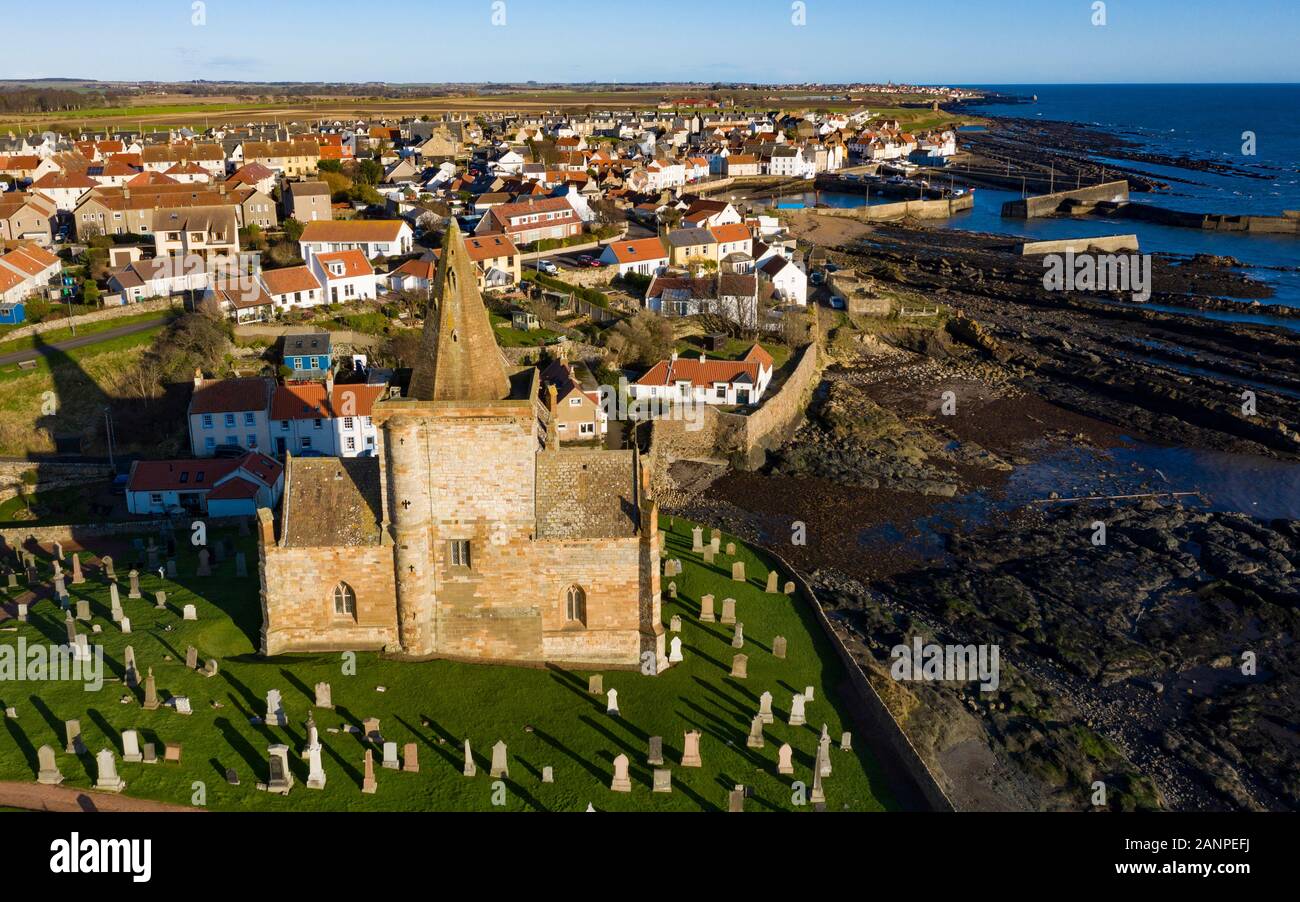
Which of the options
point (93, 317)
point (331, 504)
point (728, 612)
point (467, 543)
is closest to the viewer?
point (467, 543)

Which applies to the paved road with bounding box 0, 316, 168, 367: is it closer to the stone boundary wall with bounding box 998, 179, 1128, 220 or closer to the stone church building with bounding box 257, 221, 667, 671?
the stone church building with bounding box 257, 221, 667, 671

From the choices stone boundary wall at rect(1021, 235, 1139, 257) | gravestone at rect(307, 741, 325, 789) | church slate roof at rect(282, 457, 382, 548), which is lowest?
gravestone at rect(307, 741, 325, 789)

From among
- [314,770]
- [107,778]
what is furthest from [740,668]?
[107,778]

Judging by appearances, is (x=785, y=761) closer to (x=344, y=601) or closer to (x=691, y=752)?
(x=691, y=752)

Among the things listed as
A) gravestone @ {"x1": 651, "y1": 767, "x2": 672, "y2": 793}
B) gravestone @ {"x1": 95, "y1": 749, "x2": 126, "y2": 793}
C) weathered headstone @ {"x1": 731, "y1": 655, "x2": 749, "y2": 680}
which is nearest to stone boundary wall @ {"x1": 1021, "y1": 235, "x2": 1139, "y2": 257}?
weathered headstone @ {"x1": 731, "y1": 655, "x2": 749, "y2": 680}

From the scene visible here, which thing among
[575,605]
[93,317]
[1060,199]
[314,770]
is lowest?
[314,770]

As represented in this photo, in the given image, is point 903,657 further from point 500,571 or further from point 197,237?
point 197,237
